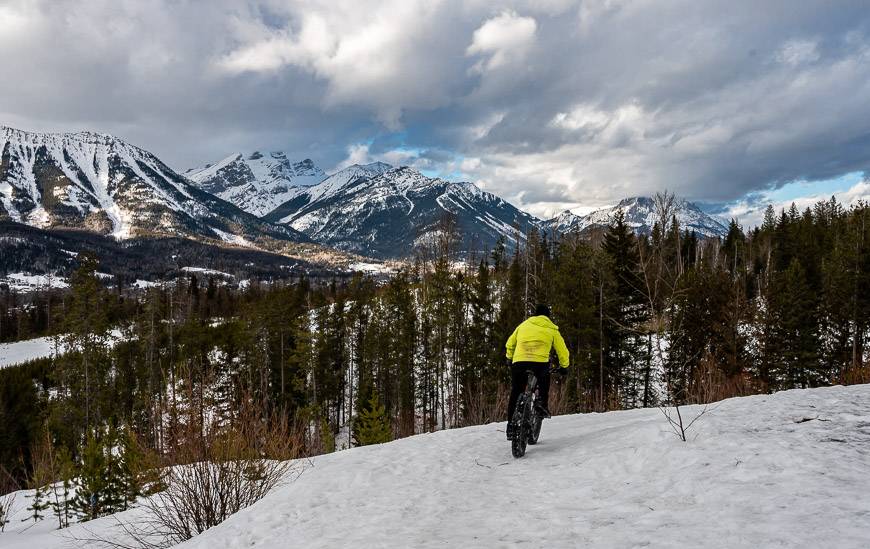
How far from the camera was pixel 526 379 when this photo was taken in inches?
309

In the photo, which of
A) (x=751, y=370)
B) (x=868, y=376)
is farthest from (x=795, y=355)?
(x=868, y=376)

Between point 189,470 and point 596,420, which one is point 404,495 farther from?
point 596,420

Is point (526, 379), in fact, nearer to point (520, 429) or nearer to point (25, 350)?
point (520, 429)

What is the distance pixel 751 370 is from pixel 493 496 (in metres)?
30.6

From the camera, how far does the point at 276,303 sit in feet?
145

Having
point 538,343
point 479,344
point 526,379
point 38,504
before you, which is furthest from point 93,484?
point 479,344

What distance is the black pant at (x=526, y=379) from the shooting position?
7770mm

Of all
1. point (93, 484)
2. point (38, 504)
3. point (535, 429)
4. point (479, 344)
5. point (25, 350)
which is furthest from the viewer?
point (25, 350)

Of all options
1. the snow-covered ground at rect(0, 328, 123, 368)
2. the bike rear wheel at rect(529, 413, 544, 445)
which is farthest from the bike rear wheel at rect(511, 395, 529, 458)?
the snow-covered ground at rect(0, 328, 123, 368)

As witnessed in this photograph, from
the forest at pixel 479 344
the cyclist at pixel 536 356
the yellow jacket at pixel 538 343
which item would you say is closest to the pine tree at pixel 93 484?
the forest at pixel 479 344

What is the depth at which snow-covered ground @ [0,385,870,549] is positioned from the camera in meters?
3.87

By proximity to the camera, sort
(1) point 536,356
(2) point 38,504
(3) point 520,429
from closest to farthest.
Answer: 1. (3) point 520,429
2. (1) point 536,356
3. (2) point 38,504

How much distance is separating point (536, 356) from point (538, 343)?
22 cm

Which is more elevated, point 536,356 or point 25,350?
point 536,356
